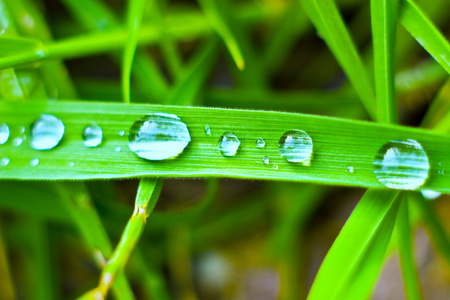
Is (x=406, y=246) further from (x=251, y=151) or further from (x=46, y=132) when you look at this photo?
(x=46, y=132)

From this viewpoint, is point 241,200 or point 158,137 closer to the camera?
point 158,137

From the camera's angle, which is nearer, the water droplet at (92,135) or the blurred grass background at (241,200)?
the water droplet at (92,135)

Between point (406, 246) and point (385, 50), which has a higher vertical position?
point (385, 50)

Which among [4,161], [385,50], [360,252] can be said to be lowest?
[360,252]

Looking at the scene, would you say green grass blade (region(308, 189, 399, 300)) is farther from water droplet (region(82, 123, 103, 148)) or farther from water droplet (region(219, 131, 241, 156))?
water droplet (region(82, 123, 103, 148))

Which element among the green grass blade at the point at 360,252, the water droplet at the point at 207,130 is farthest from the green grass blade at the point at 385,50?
the water droplet at the point at 207,130

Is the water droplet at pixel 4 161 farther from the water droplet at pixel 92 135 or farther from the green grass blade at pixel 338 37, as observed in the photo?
the green grass blade at pixel 338 37

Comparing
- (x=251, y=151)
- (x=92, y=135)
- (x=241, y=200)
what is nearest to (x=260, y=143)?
(x=251, y=151)
